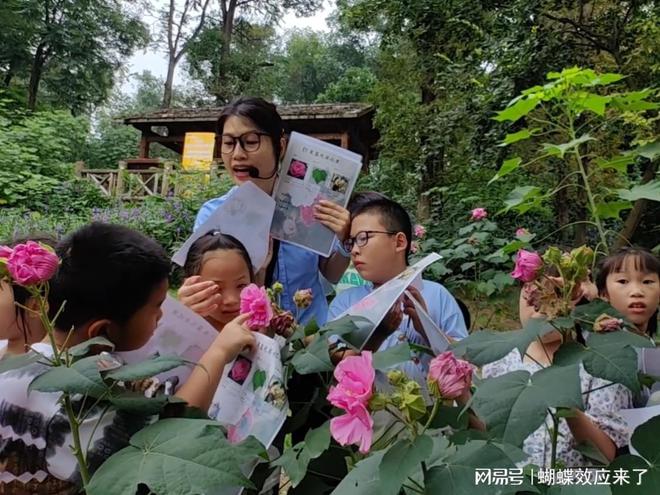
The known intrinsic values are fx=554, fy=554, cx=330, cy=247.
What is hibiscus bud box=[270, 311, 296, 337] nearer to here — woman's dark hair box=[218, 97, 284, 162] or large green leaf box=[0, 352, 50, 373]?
large green leaf box=[0, 352, 50, 373]

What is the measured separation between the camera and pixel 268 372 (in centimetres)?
75

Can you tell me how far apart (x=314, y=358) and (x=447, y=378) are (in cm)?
20

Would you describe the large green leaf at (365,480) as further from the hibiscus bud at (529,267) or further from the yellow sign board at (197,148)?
the yellow sign board at (197,148)

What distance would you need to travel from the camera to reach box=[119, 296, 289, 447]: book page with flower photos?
72 cm

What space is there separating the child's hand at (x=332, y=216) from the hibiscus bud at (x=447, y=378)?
692 millimetres

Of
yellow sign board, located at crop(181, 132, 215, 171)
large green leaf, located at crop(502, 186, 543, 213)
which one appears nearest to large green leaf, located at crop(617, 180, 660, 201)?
large green leaf, located at crop(502, 186, 543, 213)

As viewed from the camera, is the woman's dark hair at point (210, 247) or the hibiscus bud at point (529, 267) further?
the woman's dark hair at point (210, 247)

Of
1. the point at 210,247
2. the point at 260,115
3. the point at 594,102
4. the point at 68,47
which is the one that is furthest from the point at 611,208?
the point at 68,47

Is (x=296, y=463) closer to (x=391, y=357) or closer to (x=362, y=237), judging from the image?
(x=391, y=357)

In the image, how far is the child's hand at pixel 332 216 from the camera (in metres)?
1.23

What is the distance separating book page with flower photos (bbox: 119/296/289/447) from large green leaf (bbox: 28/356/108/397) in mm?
224

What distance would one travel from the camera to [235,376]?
0.78 m

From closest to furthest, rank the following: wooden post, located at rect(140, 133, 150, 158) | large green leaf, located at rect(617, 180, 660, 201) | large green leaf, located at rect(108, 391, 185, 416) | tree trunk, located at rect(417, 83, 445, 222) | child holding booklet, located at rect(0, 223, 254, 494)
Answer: large green leaf, located at rect(108, 391, 185, 416) < child holding booklet, located at rect(0, 223, 254, 494) < large green leaf, located at rect(617, 180, 660, 201) < tree trunk, located at rect(417, 83, 445, 222) < wooden post, located at rect(140, 133, 150, 158)

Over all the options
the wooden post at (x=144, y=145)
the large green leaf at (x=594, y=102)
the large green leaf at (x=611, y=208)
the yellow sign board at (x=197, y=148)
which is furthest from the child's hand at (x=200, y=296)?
the wooden post at (x=144, y=145)
